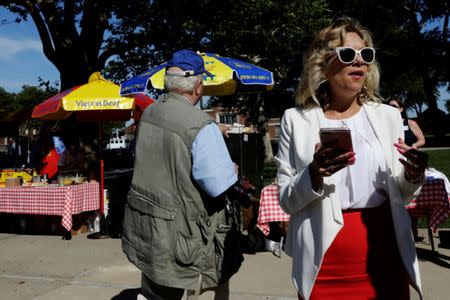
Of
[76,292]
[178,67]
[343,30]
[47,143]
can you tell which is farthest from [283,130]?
[47,143]

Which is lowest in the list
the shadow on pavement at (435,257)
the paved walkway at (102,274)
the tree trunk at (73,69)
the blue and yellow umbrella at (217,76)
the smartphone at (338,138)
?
the paved walkway at (102,274)

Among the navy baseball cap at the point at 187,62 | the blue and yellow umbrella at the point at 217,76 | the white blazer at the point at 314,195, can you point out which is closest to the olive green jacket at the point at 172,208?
the navy baseball cap at the point at 187,62

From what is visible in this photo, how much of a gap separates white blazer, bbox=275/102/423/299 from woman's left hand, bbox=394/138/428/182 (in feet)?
0.14

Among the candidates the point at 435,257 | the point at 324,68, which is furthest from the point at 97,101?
the point at 324,68

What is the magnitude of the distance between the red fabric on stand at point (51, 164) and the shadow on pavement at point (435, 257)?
24.7 feet

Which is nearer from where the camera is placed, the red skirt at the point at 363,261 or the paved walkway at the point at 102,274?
the red skirt at the point at 363,261

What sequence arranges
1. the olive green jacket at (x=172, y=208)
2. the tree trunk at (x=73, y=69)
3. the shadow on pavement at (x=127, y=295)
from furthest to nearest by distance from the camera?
1. the tree trunk at (x=73, y=69)
2. the shadow on pavement at (x=127, y=295)
3. the olive green jacket at (x=172, y=208)

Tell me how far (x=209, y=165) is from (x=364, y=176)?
38.3 inches

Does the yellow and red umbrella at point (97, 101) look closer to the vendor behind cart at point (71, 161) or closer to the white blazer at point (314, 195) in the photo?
the vendor behind cart at point (71, 161)

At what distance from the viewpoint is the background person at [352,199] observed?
6.35 feet

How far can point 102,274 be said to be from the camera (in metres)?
5.90

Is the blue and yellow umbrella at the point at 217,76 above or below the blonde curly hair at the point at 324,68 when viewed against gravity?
above

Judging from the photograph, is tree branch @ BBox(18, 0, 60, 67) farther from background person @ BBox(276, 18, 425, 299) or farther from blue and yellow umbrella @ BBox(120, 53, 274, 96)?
background person @ BBox(276, 18, 425, 299)

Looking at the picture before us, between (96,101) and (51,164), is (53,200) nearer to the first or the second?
(96,101)
